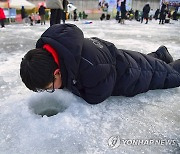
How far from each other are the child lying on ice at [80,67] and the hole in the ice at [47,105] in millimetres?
190

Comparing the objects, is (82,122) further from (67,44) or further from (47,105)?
(67,44)

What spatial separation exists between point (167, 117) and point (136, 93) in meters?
0.34

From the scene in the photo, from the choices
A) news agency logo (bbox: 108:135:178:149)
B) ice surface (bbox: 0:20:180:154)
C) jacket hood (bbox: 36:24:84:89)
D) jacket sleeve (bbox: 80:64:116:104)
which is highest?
jacket hood (bbox: 36:24:84:89)

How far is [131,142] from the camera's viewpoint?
117cm

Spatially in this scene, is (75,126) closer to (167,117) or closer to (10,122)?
(10,122)

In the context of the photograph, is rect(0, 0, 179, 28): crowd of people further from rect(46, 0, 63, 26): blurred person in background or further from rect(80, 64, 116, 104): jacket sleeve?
rect(80, 64, 116, 104): jacket sleeve

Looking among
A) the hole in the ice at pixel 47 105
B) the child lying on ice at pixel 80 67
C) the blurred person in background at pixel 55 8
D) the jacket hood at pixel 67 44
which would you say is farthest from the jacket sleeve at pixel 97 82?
the blurred person in background at pixel 55 8

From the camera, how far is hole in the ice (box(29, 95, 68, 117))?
1490 millimetres

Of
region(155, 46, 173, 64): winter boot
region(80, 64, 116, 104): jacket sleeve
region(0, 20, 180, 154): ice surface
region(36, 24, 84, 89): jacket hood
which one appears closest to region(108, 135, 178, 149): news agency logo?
region(0, 20, 180, 154): ice surface

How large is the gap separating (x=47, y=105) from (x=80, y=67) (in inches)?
17.8

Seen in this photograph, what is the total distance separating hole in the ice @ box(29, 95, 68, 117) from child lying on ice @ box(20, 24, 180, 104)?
190 millimetres

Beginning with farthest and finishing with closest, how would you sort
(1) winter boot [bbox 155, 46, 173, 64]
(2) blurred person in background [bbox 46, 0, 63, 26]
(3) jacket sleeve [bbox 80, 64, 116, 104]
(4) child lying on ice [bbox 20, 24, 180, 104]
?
1. (2) blurred person in background [bbox 46, 0, 63, 26]
2. (1) winter boot [bbox 155, 46, 173, 64]
3. (3) jacket sleeve [bbox 80, 64, 116, 104]
4. (4) child lying on ice [bbox 20, 24, 180, 104]

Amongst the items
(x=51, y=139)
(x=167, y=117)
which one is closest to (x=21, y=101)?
(x=51, y=139)

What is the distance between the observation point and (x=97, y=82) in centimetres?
133
